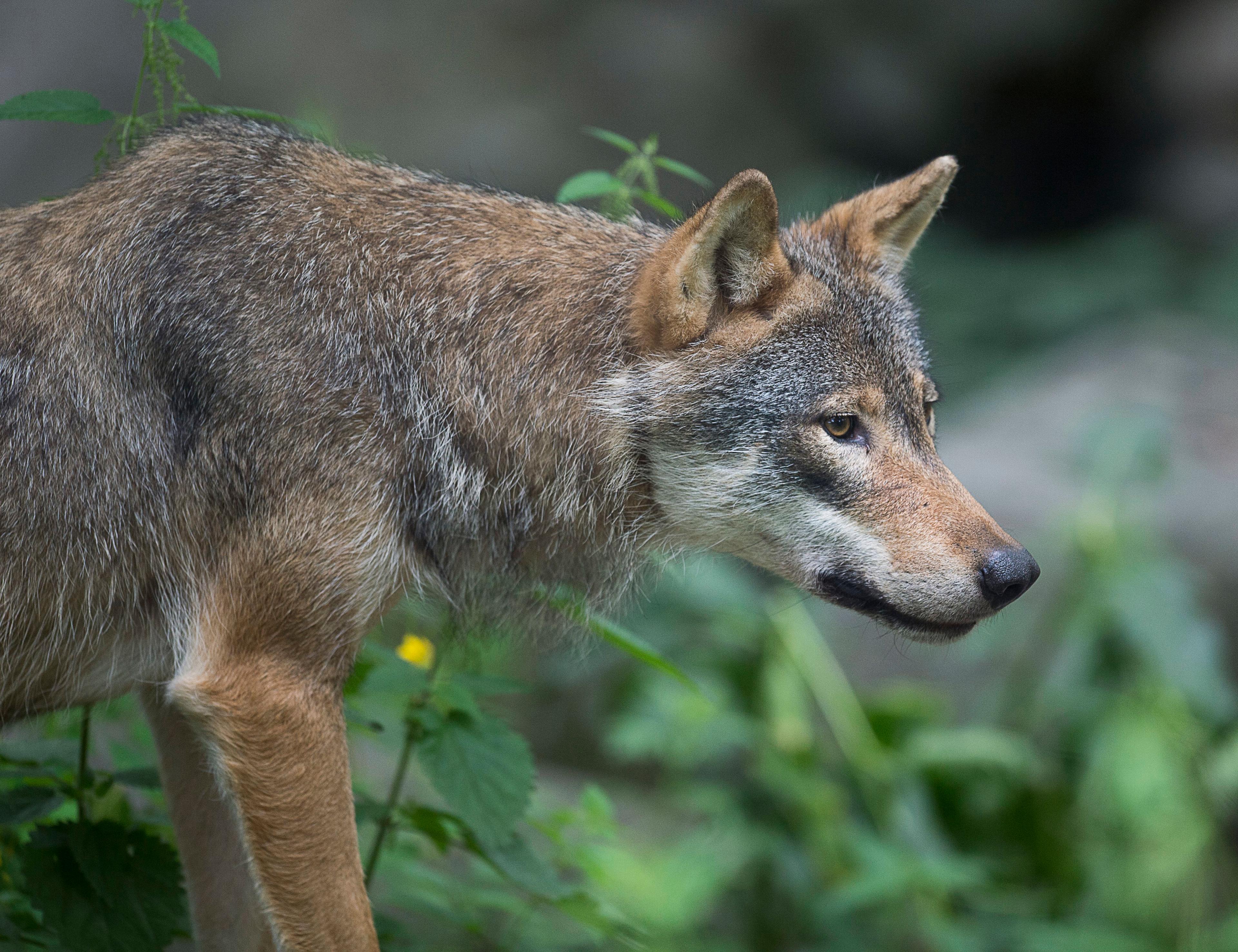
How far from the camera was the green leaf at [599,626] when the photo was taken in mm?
3617

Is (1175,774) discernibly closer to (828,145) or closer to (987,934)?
(987,934)

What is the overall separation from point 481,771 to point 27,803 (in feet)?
4.03

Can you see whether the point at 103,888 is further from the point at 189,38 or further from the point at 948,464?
the point at 948,464

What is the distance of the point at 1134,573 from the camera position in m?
6.97

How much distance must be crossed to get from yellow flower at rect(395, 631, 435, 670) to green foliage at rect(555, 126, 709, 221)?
1.52 m

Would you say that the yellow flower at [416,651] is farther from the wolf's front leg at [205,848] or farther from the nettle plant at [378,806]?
the wolf's front leg at [205,848]

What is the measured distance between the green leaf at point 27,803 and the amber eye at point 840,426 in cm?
235

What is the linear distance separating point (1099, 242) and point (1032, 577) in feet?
38.6

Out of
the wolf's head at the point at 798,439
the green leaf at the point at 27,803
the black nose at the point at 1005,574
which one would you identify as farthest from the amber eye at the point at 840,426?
the green leaf at the point at 27,803

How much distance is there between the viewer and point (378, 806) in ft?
12.1

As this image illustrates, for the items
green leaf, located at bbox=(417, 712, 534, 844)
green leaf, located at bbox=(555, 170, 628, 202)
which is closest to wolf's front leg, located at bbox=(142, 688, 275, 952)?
green leaf, located at bbox=(417, 712, 534, 844)

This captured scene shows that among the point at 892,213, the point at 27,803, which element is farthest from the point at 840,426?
the point at 27,803

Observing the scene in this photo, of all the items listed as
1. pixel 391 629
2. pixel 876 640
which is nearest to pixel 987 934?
pixel 876 640

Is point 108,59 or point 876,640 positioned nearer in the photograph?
point 876,640
